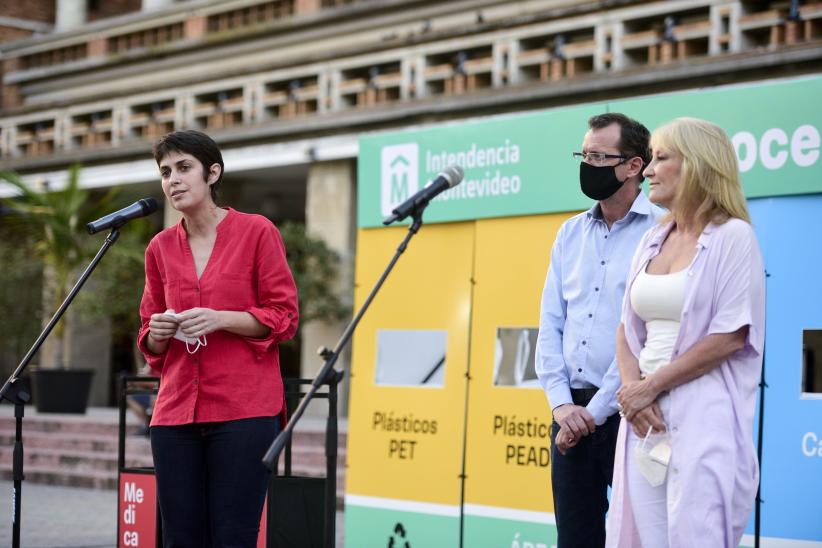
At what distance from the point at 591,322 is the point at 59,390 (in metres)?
14.3

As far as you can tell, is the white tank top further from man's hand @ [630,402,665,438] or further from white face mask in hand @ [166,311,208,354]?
white face mask in hand @ [166,311,208,354]

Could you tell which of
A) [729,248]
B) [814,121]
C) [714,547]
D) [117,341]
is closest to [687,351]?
[729,248]

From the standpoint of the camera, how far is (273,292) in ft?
13.3

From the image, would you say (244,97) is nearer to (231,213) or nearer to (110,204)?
(110,204)

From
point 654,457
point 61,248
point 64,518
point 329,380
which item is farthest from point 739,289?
point 61,248

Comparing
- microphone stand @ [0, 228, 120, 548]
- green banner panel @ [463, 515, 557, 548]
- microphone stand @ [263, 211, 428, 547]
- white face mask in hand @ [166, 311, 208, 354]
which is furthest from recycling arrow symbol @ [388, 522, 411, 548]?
white face mask in hand @ [166, 311, 208, 354]

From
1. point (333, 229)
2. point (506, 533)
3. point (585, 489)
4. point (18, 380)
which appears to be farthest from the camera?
point (333, 229)

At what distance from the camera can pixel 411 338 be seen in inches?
299

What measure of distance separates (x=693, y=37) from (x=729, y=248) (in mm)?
9061

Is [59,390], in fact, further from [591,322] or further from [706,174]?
[706,174]

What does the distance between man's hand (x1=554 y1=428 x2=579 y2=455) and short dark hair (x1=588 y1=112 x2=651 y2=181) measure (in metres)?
0.95

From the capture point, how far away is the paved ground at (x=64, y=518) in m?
8.93

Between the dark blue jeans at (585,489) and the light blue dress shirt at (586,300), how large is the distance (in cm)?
17

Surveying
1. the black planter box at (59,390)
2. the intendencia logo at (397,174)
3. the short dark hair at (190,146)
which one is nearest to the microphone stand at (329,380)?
the short dark hair at (190,146)
